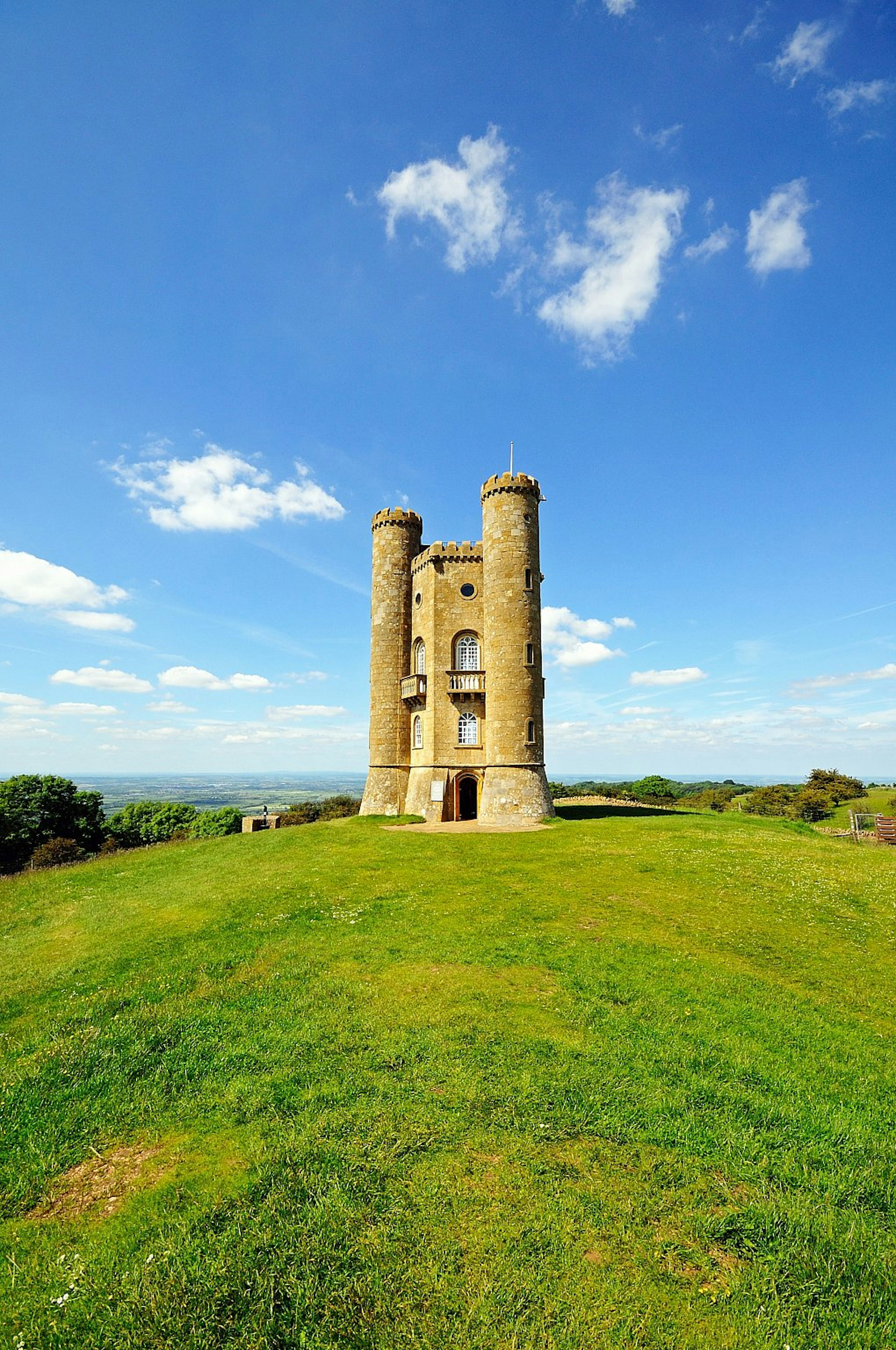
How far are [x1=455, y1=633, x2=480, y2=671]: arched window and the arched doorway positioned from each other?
25.0ft

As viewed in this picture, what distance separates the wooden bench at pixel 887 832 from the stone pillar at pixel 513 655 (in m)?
16.6

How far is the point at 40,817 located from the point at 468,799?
144 ft

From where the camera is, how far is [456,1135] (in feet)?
24.2

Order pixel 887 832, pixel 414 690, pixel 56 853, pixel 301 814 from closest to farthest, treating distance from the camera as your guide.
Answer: pixel 887 832
pixel 414 690
pixel 56 853
pixel 301 814

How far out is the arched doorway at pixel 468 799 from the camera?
3891 centimetres

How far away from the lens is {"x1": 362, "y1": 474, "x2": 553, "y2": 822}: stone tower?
36.7 metres

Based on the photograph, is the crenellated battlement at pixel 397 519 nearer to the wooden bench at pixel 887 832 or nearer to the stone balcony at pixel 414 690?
the stone balcony at pixel 414 690

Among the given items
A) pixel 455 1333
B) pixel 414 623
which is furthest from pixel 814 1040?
pixel 414 623

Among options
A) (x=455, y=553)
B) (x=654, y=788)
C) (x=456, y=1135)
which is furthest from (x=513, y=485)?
(x=654, y=788)

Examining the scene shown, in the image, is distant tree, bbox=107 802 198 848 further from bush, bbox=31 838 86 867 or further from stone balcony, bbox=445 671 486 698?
stone balcony, bbox=445 671 486 698

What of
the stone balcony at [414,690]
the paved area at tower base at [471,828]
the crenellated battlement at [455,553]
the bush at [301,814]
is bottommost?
the bush at [301,814]

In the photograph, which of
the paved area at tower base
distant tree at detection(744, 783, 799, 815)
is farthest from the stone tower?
distant tree at detection(744, 783, 799, 815)

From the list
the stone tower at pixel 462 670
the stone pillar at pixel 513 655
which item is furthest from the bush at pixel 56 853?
the stone pillar at pixel 513 655

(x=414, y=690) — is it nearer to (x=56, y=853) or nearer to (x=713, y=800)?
(x=56, y=853)
